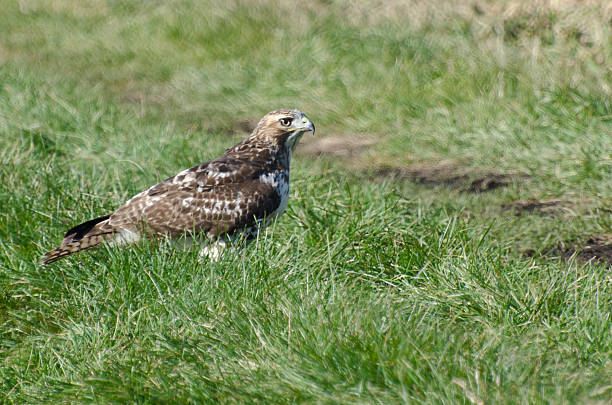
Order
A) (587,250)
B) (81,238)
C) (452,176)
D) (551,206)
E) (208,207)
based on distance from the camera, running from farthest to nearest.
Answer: (452,176) → (551,206) → (587,250) → (208,207) → (81,238)

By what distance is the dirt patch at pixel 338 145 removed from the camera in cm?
862

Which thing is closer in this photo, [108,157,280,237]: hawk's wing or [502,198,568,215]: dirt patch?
[108,157,280,237]: hawk's wing

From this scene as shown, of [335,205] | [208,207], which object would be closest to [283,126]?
[335,205]

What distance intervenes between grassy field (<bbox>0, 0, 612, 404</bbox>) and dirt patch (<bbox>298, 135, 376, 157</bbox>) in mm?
35

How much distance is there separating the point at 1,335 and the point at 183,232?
4.18 feet

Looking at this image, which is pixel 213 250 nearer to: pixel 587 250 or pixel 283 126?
pixel 283 126

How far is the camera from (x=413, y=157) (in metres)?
8.22

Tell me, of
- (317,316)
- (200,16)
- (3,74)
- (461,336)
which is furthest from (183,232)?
(200,16)

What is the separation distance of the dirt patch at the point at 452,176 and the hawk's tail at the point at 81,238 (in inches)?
121

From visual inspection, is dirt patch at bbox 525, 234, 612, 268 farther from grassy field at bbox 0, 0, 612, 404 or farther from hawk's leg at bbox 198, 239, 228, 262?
hawk's leg at bbox 198, 239, 228, 262

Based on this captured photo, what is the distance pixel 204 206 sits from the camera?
18.3 ft

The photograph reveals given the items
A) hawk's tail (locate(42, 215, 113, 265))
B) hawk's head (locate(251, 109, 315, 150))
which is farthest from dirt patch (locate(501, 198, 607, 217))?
hawk's tail (locate(42, 215, 113, 265))

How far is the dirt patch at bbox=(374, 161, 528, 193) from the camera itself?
24.3 feet

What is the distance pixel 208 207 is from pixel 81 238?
2.72 feet
